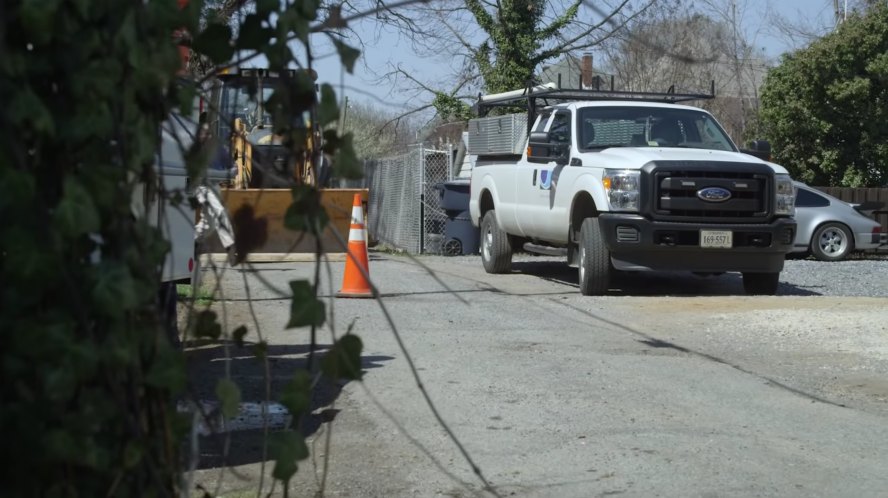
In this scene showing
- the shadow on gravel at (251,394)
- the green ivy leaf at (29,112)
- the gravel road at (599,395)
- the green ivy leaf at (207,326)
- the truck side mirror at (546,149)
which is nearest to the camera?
the green ivy leaf at (29,112)

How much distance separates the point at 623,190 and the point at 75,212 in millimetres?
10642

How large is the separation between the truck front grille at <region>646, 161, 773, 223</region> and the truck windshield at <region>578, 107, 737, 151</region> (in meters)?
1.18

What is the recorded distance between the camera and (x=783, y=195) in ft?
41.6

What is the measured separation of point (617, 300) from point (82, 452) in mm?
10624

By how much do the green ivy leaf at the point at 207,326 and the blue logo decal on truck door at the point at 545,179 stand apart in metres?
11.3

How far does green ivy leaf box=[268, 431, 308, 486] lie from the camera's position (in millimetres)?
2377

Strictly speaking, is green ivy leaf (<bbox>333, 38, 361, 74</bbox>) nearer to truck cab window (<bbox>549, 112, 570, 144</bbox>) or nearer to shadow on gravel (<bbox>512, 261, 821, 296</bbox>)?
shadow on gravel (<bbox>512, 261, 821, 296</bbox>)

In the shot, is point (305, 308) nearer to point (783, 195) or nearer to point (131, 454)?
point (131, 454)

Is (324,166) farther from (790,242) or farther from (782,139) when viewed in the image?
(782,139)

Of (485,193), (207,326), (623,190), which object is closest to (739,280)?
(485,193)

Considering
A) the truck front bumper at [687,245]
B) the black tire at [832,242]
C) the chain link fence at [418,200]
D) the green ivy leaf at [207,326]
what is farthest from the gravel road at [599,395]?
the chain link fence at [418,200]

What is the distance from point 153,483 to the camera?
7.35ft

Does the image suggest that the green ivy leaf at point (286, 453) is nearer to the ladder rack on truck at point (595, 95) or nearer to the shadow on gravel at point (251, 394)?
Result: the shadow on gravel at point (251, 394)

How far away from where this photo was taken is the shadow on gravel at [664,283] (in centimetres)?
1377
